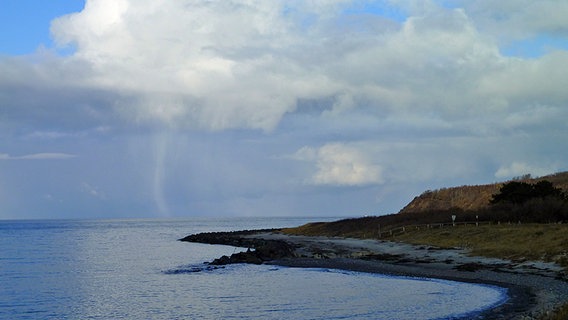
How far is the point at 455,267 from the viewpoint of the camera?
1832 inches

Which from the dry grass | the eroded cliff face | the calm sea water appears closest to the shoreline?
the dry grass

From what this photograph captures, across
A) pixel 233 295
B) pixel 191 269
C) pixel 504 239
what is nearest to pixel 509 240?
pixel 504 239

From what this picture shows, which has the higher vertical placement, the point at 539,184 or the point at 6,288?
the point at 539,184

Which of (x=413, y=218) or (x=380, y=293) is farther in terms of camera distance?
(x=413, y=218)

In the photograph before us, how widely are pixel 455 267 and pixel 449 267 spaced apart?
80cm

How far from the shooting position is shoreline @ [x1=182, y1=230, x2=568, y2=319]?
2884cm

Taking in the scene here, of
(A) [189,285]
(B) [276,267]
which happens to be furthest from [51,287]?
(B) [276,267]

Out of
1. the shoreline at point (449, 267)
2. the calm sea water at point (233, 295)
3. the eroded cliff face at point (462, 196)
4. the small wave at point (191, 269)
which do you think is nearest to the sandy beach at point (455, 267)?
the shoreline at point (449, 267)

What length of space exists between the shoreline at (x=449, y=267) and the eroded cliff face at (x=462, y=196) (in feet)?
132

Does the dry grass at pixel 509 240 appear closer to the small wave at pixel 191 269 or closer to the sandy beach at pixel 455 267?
the sandy beach at pixel 455 267

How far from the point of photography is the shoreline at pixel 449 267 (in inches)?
1135

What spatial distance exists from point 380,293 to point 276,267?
68.6 ft

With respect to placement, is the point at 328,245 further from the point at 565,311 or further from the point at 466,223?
the point at 565,311

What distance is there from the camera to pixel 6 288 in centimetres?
4316
